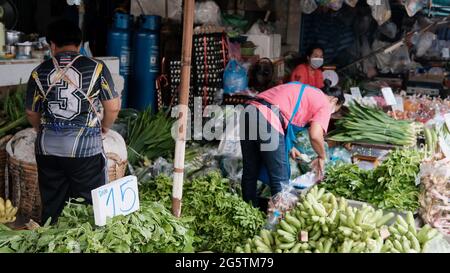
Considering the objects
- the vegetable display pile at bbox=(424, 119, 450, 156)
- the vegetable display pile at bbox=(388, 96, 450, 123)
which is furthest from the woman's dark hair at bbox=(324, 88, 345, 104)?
the vegetable display pile at bbox=(424, 119, 450, 156)

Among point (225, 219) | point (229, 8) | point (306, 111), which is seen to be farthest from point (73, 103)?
point (229, 8)

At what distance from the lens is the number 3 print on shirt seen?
3432 mm

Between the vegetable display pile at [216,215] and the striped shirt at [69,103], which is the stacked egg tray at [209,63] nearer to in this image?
the vegetable display pile at [216,215]

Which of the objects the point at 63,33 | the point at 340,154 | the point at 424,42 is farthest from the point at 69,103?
the point at 424,42

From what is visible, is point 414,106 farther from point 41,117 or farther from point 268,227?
point 41,117

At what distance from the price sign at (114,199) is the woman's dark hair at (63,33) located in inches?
46.9

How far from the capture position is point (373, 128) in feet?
17.7

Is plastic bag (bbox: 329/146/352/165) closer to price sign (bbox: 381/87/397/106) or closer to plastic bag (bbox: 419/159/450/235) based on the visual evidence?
price sign (bbox: 381/87/397/106)

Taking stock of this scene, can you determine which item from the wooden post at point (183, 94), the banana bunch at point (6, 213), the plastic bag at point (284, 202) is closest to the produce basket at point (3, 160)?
the banana bunch at point (6, 213)

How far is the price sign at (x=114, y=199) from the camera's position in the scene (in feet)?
8.30

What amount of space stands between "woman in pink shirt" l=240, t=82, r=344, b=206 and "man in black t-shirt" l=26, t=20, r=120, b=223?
111 cm

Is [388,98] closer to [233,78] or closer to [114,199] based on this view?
[233,78]

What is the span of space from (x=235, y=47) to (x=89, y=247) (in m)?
4.95

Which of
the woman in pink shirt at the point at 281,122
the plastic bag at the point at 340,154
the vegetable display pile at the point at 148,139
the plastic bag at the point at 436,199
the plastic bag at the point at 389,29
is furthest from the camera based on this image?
the plastic bag at the point at 389,29
